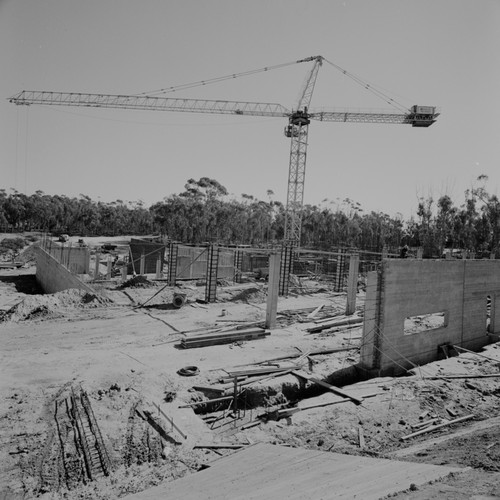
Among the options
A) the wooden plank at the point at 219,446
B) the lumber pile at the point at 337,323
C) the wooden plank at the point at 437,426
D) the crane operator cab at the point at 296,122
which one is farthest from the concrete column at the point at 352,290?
the crane operator cab at the point at 296,122

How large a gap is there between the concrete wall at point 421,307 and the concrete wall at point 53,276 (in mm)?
13894

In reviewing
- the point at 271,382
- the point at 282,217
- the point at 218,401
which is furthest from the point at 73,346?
the point at 282,217

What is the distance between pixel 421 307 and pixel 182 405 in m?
9.16

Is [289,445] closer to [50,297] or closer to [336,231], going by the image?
[50,297]

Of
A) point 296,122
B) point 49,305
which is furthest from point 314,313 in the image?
point 296,122

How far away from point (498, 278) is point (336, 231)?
4558 centimetres

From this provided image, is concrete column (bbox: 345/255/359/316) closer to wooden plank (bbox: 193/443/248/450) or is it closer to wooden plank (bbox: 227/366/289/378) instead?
wooden plank (bbox: 227/366/289/378)

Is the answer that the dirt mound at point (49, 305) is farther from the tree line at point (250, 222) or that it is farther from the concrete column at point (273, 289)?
the tree line at point (250, 222)

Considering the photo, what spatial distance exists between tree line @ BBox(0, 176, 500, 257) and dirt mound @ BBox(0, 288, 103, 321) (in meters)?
26.9

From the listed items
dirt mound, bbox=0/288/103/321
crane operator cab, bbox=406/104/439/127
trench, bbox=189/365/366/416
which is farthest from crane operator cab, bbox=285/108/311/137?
trench, bbox=189/365/366/416

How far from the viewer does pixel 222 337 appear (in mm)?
13992

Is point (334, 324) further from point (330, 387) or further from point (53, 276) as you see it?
point (53, 276)

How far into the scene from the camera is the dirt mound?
16.5 meters

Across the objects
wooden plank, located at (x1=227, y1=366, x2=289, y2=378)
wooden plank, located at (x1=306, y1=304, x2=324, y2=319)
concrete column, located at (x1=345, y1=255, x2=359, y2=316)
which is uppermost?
concrete column, located at (x1=345, y1=255, x2=359, y2=316)
